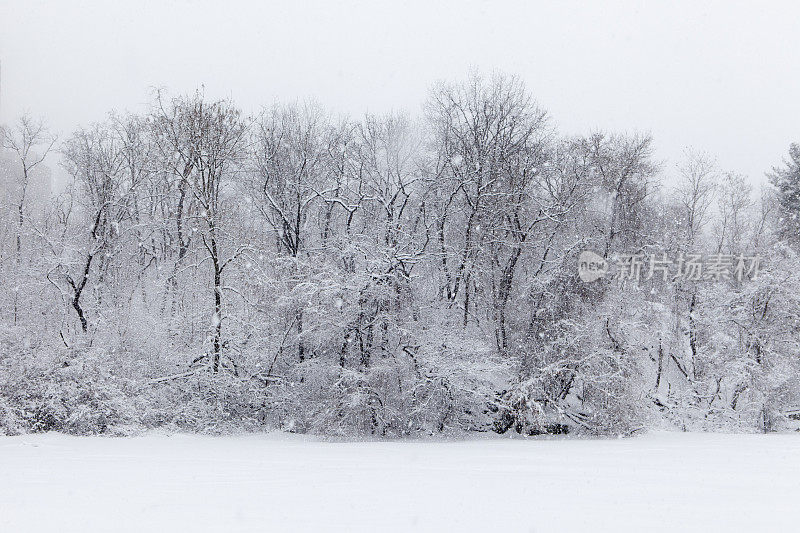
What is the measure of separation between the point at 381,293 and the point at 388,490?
1238 centimetres

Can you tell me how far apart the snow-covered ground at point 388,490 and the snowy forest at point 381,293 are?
532 cm

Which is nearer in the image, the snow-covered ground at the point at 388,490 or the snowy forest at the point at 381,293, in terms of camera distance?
the snow-covered ground at the point at 388,490

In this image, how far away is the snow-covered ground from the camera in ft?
21.9

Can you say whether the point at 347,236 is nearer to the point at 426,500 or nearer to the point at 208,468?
the point at 208,468

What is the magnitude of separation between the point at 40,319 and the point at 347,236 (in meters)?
11.9

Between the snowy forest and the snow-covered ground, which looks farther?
the snowy forest

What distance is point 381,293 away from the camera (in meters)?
21.0

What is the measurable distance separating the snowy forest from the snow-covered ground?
5.32m

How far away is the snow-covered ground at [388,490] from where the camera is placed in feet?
21.9

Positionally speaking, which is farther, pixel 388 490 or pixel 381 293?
pixel 381 293

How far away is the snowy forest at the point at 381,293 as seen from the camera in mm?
20453

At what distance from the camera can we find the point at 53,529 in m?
6.19

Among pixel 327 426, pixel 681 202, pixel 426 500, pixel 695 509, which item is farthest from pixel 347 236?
pixel 681 202

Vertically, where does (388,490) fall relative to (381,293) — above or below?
below
